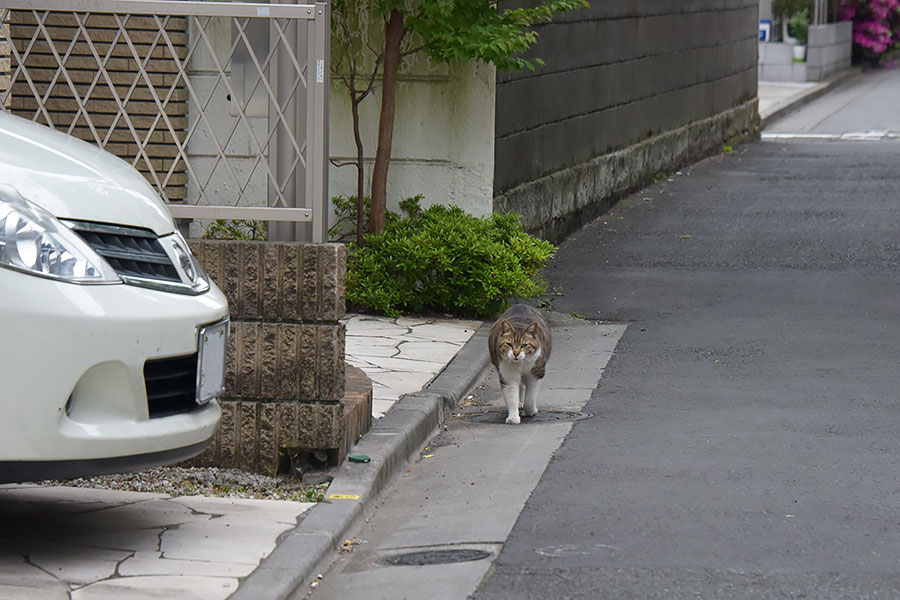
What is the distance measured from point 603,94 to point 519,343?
7747 mm

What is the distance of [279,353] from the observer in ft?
18.7

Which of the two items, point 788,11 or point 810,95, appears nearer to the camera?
point 810,95

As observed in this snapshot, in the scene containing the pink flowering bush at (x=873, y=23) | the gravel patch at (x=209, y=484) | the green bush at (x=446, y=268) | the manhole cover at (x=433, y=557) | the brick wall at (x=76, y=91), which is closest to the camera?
the manhole cover at (x=433, y=557)

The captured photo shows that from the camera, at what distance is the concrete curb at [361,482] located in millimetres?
4551

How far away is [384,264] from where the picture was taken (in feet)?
30.6

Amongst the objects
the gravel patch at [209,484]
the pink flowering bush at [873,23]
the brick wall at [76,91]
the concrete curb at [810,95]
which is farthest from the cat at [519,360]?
the pink flowering bush at [873,23]

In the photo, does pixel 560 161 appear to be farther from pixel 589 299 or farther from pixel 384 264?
→ pixel 384 264

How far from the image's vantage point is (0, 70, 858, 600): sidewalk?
14.5 feet

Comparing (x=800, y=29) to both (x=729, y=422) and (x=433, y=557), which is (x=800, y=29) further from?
(x=433, y=557)

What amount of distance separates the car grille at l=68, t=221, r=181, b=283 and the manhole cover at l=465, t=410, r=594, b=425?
9.27ft

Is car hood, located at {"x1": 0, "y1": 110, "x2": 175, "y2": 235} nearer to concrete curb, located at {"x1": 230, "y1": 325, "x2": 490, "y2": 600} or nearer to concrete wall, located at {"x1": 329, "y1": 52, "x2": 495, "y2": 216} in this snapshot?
concrete curb, located at {"x1": 230, "y1": 325, "x2": 490, "y2": 600}

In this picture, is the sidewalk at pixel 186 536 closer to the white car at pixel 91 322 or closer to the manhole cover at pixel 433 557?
the manhole cover at pixel 433 557

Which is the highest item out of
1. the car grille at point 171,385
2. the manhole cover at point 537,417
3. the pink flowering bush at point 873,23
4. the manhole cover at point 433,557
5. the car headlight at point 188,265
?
the pink flowering bush at point 873,23

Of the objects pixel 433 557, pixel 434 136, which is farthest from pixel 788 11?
pixel 433 557
